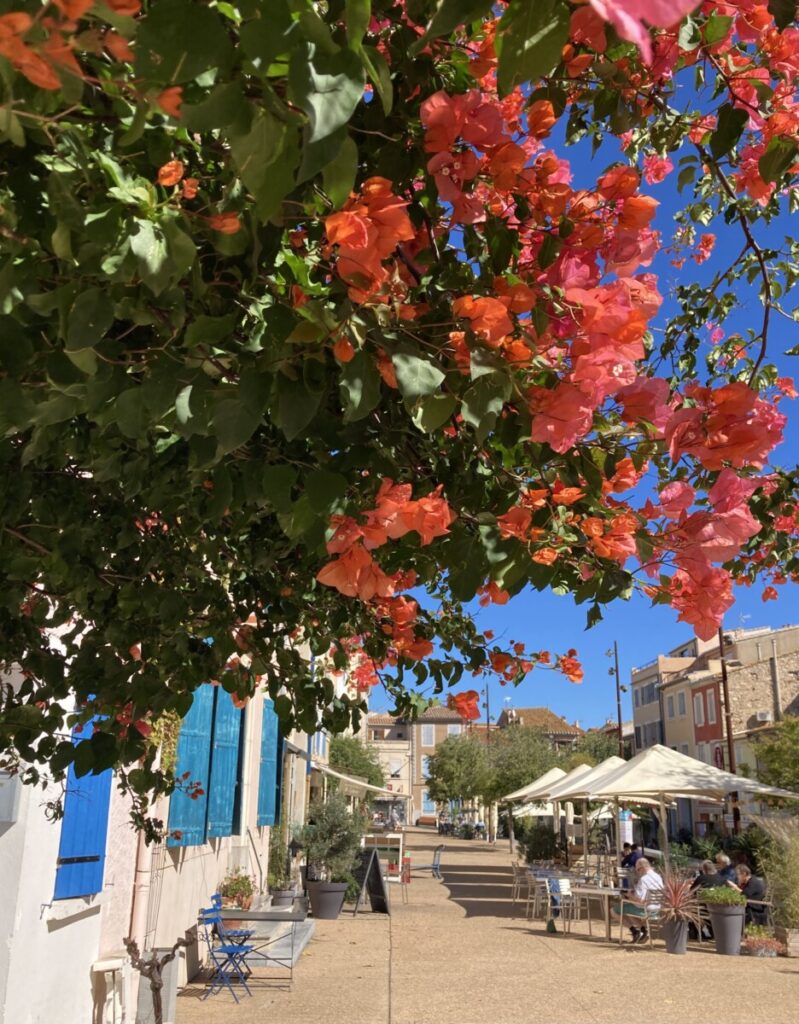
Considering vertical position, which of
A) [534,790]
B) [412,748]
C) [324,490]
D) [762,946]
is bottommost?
[762,946]

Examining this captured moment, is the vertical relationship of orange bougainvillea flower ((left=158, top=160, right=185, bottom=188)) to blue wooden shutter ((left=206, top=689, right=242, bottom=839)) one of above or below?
above

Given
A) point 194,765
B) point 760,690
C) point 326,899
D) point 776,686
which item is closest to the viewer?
point 194,765

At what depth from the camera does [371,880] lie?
17406 mm

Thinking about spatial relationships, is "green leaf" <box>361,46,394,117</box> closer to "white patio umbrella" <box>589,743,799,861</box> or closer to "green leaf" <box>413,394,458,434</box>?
"green leaf" <box>413,394,458,434</box>

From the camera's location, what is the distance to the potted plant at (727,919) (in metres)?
12.2

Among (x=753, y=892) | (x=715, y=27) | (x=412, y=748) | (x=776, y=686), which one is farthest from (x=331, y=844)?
(x=412, y=748)

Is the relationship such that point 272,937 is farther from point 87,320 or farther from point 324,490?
point 87,320

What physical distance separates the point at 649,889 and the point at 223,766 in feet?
20.7

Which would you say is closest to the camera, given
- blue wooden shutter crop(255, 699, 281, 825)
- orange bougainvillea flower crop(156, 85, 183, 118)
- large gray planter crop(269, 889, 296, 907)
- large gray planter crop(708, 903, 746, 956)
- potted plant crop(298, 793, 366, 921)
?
orange bougainvillea flower crop(156, 85, 183, 118)

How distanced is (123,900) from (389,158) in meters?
6.85

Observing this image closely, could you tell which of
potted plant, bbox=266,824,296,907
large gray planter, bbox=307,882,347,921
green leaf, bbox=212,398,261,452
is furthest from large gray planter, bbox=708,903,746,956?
green leaf, bbox=212,398,261,452

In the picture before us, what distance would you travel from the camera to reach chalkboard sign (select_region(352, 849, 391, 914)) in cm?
1658

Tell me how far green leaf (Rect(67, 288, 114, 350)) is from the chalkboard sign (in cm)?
1621

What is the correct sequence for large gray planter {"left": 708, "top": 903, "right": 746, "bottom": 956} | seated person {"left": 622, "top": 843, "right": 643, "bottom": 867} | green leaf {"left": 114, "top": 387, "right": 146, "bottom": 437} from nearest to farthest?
green leaf {"left": 114, "top": 387, "right": 146, "bottom": 437} < large gray planter {"left": 708, "top": 903, "right": 746, "bottom": 956} < seated person {"left": 622, "top": 843, "right": 643, "bottom": 867}
